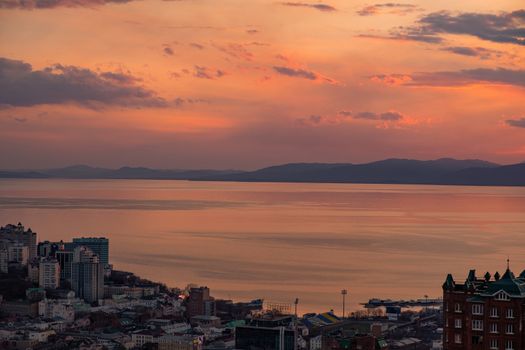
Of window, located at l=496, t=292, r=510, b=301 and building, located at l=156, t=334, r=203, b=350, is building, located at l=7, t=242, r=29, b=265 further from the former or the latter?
window, located at l=496, t=292, r=510, b=301

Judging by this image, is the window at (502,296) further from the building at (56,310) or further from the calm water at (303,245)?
the building at (56,310)

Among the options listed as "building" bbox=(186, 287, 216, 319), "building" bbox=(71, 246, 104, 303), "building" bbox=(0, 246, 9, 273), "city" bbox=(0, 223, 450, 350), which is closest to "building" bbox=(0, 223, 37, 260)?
"building" bbox=(0, 246, 9, 273)

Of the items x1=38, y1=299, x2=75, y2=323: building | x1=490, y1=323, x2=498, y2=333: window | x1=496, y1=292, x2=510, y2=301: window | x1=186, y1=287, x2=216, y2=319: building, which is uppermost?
x1=496, y1=292, x2=510, y2=301: window

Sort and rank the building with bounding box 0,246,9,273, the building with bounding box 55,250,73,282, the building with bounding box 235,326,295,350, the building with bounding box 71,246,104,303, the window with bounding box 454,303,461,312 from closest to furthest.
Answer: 1. the window with bounding box 454,303,461,312
2. the building with bounding box 235,326,295,350
3. the building with bounding box 71,246,104,303
4. the building with bounding box 55,250,73,282
5. the building with bounding box 0,246,9,273

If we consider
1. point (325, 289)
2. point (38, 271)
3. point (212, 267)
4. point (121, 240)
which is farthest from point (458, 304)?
point (121, 240)

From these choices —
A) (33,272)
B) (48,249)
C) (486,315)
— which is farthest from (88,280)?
(486,315)

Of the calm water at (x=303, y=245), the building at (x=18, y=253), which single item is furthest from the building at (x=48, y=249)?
the calm water at (x=303, y=245)

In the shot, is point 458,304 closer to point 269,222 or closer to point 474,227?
point 474,227
